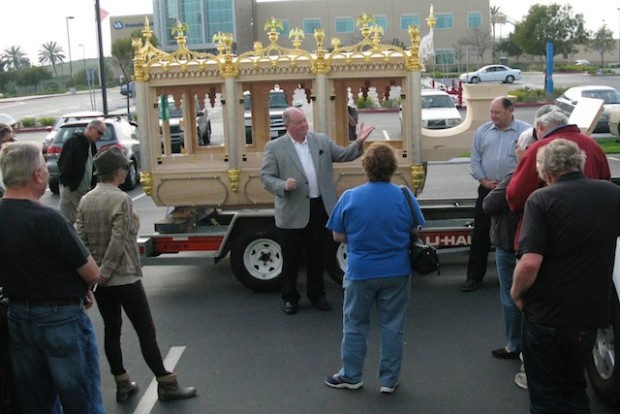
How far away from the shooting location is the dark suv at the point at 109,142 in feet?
56.5

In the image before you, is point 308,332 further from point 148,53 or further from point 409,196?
point 148,53

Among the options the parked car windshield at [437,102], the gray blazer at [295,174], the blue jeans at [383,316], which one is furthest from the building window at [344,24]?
the blue jeans at [383,316]

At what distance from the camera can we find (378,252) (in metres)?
5.23

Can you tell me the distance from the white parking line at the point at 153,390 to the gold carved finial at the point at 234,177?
2.18m

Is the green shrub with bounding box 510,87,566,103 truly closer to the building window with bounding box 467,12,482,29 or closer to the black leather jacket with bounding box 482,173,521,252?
the black leather jacket with bounding box 482,173,521,252

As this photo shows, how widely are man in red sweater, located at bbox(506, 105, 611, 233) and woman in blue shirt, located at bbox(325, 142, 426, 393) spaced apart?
66cm

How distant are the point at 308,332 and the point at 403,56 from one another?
3011 millimetres

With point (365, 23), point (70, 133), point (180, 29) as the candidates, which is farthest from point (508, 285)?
point (70, 133)

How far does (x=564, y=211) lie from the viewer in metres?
3.97

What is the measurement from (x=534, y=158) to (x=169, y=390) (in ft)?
9.43

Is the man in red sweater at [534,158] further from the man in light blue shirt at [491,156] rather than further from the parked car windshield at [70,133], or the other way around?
the parked car windshield at [70,133]

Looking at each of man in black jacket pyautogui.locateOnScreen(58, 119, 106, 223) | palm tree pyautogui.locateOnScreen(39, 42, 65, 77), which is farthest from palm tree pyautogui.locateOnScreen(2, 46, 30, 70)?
man in black jacket pyautogui.locateOnScreen(58, 119, 106, 223)

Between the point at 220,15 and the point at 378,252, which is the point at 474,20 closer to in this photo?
the point at 220,15

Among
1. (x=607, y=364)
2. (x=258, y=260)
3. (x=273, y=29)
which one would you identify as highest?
(x=273, y=29)
